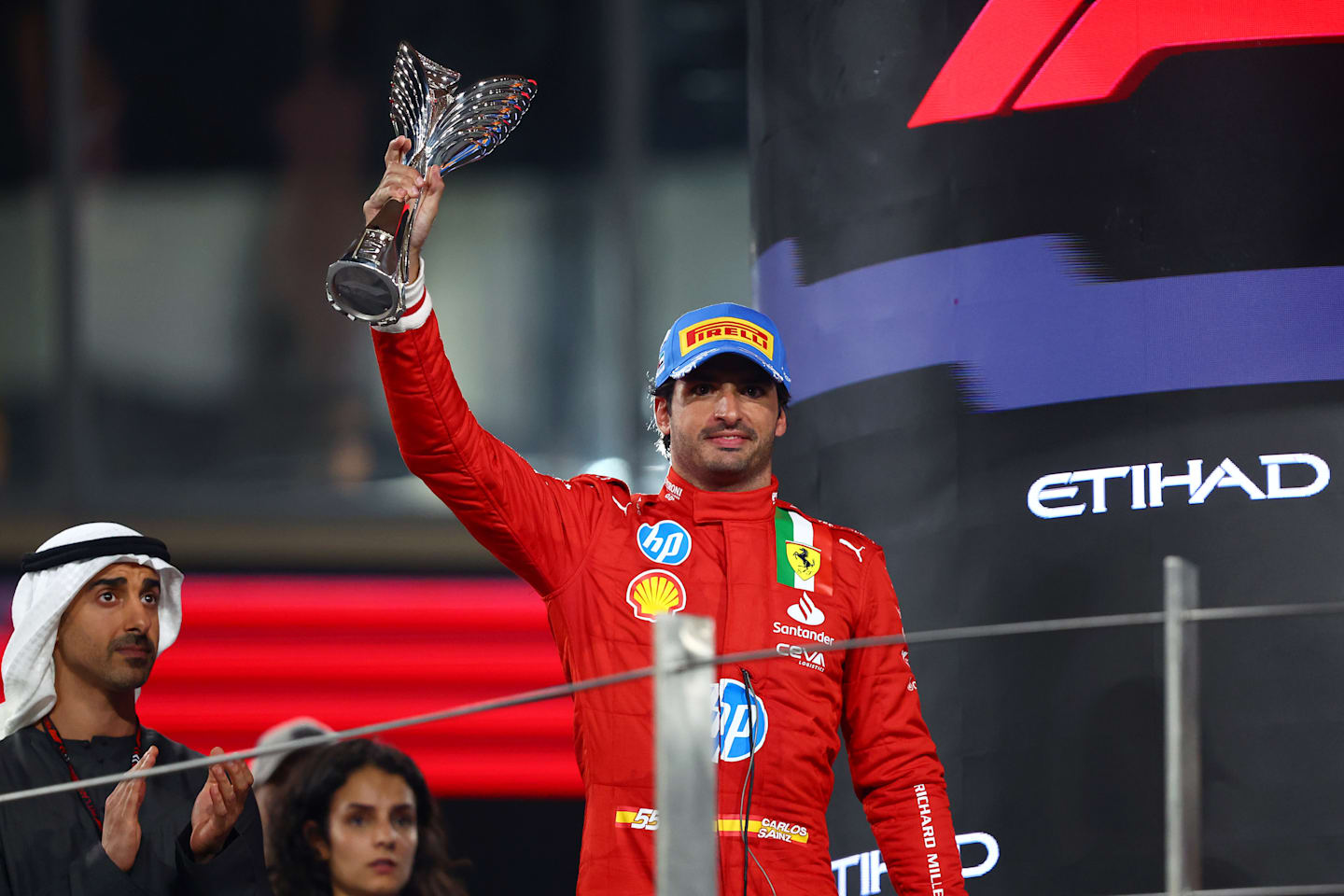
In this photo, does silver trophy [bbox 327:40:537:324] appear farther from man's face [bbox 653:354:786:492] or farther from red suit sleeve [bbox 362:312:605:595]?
man's face [bbox 653:354:786:492]

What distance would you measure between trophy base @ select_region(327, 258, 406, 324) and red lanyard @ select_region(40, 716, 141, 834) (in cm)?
95

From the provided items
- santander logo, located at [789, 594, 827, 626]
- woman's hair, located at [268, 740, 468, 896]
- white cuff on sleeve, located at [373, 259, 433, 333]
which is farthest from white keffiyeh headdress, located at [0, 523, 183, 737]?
santander logo, located at [789, 594, 827, 626]

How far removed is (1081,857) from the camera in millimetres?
3471

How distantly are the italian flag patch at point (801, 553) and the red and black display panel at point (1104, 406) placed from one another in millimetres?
524

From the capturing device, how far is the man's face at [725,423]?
317 centimetres

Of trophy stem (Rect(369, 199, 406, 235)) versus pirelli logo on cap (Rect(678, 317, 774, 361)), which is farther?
pirelli logo on cap (Rect(678, 317, 774, 361))

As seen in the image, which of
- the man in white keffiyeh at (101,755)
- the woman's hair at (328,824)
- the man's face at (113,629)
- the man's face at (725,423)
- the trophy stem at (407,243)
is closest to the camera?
the trophy stem at (407,243)

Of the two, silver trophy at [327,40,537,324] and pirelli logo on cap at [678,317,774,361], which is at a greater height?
silver trophy at [327,40,537,324]

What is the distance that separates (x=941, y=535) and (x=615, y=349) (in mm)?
3808

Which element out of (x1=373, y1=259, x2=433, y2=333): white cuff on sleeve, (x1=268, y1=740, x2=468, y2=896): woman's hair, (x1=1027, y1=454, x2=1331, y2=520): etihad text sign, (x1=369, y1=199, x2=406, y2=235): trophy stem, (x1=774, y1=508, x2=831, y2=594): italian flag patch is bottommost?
(x1=268, y1=740, x2=468, y2=896): woman's hair

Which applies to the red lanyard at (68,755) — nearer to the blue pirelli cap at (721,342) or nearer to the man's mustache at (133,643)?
the man's mustache at (133,643)

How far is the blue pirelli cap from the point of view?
3207 millimetres

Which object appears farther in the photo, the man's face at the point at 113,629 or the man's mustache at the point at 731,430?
the man's face at the point at 113,629

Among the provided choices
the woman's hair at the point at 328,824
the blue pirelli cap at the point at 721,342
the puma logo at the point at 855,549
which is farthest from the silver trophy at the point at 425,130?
the woman's hair at the point at 328,824
